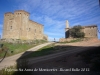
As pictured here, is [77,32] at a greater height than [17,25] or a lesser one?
lesser

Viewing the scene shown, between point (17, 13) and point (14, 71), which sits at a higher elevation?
point (17, 13)

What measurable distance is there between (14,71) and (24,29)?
31.4 metres

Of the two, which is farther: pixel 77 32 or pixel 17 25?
pixel 77 32

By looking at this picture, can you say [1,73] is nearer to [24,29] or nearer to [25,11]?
[24,29]

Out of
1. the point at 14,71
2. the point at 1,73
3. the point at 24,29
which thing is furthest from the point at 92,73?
the point at 24,29

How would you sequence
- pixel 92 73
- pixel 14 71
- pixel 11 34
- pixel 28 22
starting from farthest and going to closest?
pixel 28 22
pixel 11 34
pixel 92 73
pixel 14 71

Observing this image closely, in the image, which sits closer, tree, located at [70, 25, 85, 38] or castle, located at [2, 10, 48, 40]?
castle, located at [2, 10, 48, 40]

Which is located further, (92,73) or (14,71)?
(92,73)

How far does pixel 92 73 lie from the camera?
10.1m

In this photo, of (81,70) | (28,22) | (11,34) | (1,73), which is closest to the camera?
(1,73)

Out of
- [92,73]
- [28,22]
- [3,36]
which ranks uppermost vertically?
[28,22]

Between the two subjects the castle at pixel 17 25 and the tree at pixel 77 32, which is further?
the tree at pixel 77 32

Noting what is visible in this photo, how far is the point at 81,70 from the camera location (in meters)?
10.8

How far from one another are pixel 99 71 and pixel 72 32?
109ft
